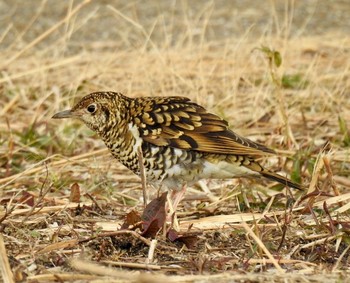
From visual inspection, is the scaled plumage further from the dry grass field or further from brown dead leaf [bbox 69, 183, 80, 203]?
brown dead leaf [bbox 69, 183, 80, 203]

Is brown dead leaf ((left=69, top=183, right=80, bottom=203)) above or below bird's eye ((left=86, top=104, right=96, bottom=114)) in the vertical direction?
below

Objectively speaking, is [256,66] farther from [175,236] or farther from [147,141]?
[175,236]

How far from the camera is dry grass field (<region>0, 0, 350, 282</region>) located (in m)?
4.80

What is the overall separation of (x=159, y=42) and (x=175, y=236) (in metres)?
6.50

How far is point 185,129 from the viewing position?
6242 millimetres

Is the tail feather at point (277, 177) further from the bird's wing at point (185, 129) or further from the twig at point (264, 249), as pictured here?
the twig at point (264, 249)

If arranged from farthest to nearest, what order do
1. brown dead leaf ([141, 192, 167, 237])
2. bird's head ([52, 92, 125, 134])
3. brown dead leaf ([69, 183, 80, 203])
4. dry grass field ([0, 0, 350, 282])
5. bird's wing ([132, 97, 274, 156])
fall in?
bird's head ([52, 92, 125, 134]), bird's wing ([132, 97, 274, 156]), brown dead leaf ([69, 183, 80, 203]), brown dead leaf ([141, 192, 167, 237]), dry grass field ([0, 0, 350, 282])

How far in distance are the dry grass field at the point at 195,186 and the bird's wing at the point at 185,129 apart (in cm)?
32

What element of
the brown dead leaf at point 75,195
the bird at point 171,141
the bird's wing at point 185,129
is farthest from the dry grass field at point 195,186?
the bird's wing at point 185,129

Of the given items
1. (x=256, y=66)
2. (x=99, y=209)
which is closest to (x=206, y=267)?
(x=99, y=209)

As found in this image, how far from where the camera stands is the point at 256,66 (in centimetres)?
944

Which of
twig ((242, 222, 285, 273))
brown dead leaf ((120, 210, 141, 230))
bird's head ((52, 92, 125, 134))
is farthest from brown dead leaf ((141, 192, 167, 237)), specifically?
bird's head ((52, 92, 125, 134))

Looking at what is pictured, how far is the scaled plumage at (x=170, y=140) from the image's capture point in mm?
6141

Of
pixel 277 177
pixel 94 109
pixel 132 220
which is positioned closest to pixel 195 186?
pixel 277 177
